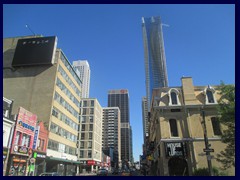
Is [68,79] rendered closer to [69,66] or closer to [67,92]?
[67,92]

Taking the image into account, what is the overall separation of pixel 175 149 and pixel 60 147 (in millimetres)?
25260

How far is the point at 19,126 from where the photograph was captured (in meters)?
28.6

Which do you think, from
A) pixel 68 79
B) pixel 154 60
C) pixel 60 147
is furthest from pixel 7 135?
pixel 154 60

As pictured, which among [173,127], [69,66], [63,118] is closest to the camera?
[173,127]

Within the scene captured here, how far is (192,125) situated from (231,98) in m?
10.8

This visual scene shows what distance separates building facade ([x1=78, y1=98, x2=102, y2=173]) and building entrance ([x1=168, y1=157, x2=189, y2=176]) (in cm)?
5397

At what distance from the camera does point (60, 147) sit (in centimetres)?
4312

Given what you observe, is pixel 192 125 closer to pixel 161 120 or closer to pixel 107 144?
pixel 161 120

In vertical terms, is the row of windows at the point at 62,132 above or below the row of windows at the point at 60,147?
above

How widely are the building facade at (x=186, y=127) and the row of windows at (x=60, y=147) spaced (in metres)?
20.7

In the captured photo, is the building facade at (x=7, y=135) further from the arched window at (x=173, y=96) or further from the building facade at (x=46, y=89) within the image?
the arched window at (x=173, y=96)

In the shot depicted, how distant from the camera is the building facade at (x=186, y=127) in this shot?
90.6 ft

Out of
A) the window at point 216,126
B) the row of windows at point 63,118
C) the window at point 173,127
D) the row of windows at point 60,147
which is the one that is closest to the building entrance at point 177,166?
the window at point 173,127

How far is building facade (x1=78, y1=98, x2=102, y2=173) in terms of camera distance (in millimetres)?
78775
